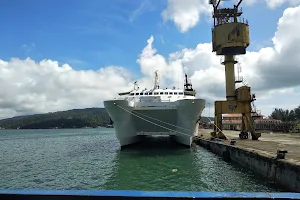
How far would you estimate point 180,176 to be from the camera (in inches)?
544

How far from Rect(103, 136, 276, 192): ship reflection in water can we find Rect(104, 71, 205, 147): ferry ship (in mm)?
4132

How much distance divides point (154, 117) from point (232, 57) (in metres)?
9.68

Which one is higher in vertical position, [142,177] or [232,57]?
[232,57]

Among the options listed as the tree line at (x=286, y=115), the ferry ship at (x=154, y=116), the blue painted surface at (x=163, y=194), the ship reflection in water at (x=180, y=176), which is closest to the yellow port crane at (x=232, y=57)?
the ferry ship at (x=154, y=116)

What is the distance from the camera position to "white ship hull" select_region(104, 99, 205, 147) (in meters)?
21.9

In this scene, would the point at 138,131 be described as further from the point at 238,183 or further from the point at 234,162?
the point at 238,183

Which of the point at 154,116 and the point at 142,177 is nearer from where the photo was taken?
the point at 142,177

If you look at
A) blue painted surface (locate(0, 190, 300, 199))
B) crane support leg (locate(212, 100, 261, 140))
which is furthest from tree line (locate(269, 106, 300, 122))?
blue painted surface (locate(0, 190, 300, 199))

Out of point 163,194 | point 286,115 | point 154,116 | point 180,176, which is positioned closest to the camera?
point 163,194

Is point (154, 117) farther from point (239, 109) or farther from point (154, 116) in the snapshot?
point (239, 109)

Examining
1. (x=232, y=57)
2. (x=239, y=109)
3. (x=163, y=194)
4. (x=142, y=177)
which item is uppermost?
(x=232, y=57)

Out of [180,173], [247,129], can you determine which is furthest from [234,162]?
[247,129]

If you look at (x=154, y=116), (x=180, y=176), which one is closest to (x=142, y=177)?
(x=180, y=176)

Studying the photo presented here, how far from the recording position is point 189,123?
898 inches
